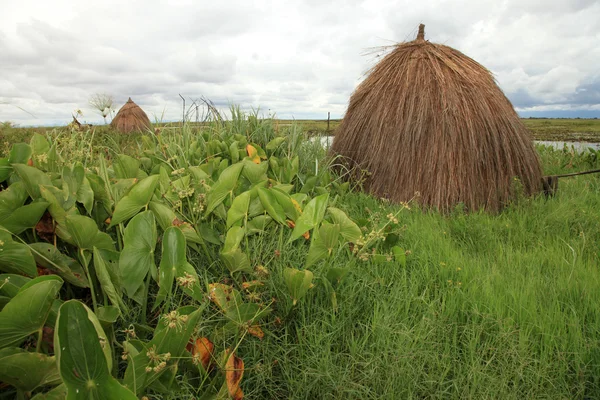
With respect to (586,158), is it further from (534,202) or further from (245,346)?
(245,346)

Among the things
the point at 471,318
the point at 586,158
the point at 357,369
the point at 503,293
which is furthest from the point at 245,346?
the point at 586,158

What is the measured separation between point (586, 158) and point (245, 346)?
6.63 metres

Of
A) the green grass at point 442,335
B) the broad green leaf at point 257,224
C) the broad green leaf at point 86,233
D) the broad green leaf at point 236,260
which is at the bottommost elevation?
the green grass at point 442,335

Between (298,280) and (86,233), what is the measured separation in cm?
84

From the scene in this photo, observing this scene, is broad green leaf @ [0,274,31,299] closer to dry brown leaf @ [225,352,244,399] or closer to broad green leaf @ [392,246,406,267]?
dry brown leaf @ [225,352,244,399]

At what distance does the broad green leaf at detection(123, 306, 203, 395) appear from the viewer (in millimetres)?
1319

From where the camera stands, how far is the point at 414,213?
3.72m

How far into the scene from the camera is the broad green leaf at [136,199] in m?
1.82

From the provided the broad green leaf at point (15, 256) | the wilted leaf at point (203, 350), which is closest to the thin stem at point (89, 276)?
the broad green leaf at point (15, 256)

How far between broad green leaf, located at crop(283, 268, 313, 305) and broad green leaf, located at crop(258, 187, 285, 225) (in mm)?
462

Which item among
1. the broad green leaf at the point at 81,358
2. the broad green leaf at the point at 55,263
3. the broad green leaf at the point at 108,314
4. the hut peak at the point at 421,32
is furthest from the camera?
the hut peak at the point at 421,32

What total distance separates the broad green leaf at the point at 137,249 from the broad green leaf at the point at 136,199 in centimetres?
17

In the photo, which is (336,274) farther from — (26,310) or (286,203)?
(26,310)

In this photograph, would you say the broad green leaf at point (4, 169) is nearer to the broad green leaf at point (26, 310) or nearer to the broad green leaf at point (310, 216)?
the broad green leaf at point (26, 310)
